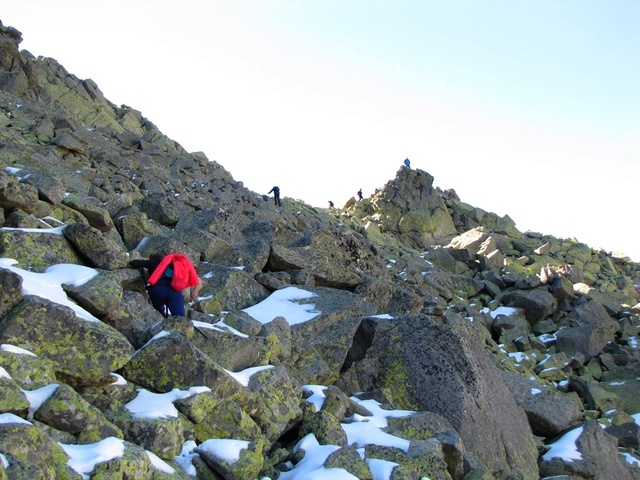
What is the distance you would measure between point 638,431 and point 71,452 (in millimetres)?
14027

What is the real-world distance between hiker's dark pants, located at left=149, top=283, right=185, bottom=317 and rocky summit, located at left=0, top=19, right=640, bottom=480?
382mm

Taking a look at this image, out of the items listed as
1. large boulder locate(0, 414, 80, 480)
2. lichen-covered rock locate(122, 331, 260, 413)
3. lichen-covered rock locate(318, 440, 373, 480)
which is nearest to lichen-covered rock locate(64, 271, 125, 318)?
lichen-covered rock locate(122, 331, 260, 413)

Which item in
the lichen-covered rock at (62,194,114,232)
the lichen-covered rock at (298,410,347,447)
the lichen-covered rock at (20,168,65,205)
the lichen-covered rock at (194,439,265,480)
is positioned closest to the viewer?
the lichen-covered rock at (194,439,265,480)

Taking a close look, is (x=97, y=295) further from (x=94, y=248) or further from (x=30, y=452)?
(x=30, y=452)

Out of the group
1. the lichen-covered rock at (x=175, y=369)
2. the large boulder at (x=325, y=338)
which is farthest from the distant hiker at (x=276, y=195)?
the lichen-covered rock at (x=175, y=369)

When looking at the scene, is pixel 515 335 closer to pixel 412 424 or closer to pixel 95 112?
pixel 412 424

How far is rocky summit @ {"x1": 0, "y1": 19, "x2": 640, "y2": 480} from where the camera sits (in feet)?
24.2

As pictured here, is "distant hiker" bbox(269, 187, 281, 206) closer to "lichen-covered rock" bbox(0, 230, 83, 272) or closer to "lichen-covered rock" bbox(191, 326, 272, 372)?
"lichen-covered rock" bbox(0, 230, 83, 272)

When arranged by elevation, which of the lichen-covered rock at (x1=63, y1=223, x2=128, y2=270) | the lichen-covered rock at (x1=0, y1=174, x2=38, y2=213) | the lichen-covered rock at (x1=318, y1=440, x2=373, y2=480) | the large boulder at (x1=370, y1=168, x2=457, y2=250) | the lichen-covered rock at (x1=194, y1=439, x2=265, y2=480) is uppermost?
the large boulder at (x1=370, y1=168, x2=457, y2=250)

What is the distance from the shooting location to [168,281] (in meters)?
10.9

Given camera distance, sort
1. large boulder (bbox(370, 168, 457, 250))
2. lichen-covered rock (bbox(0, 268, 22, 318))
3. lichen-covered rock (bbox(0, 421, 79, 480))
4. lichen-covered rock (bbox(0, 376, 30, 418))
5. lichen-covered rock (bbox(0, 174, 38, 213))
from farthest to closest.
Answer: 1. large boulder (bbox(370, 168, 457, 250))
2. lichen-covered rock (bbox(0, 174, 38, 213))
3. lichen-covered rock (bbox(0, 268, 22, 318))
4. lichen-covered rock (bbox(0, 376, 30, 418))
5. lichen-covered rock (bbox(0, 421, 79, 480))

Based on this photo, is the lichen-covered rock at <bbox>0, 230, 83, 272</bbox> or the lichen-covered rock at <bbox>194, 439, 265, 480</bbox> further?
the lichen-covered rock at <bbox>0, 230, 83, 272</bbox>

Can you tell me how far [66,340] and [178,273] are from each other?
3.00 m

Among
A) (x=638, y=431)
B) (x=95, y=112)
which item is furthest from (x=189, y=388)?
(x=95, y=112)
